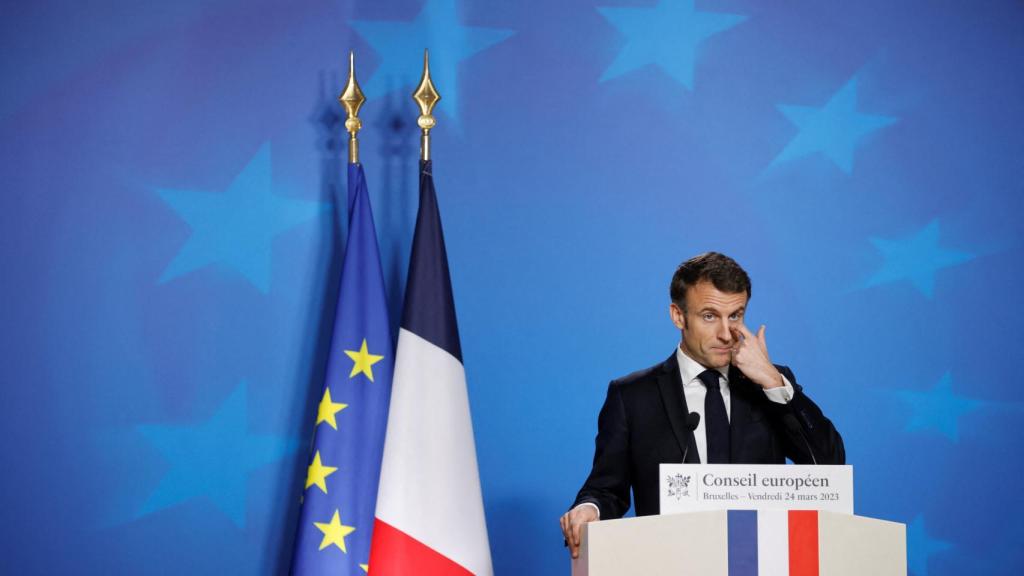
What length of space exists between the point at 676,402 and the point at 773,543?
2.52 ft

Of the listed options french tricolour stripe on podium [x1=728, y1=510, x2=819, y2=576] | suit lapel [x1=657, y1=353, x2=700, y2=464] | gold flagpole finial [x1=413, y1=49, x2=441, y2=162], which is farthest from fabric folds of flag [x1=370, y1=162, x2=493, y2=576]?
french tricolour stripe on podium [x1=728, y1=510, x2=819, y2=576]

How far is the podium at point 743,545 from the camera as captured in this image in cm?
183

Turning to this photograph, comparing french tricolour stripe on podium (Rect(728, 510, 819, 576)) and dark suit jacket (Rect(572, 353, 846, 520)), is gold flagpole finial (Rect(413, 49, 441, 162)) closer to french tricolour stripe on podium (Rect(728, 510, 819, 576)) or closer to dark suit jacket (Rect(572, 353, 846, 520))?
dark suit jacket (Rect(572, 353, 846, 520))

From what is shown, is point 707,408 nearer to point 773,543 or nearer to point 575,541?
point 575,541

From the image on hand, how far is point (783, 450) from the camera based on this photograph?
2.54 m

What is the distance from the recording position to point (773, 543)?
6.03 ft

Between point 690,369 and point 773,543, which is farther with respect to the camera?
point 690,369

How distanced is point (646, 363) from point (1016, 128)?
170cm

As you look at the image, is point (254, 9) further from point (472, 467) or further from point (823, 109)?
point (823, 109)

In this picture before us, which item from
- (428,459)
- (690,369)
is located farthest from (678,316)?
(428,459)

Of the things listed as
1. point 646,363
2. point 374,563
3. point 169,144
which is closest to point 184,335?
point 169,144

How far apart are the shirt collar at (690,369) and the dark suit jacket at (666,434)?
12 mm

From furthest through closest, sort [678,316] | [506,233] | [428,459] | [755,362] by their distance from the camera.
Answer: [506,233] → [428,459] → [678,316] → [755,362]

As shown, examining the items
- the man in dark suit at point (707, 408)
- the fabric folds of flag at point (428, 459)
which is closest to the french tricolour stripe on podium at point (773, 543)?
the man in dark suit at point (707, 408)
